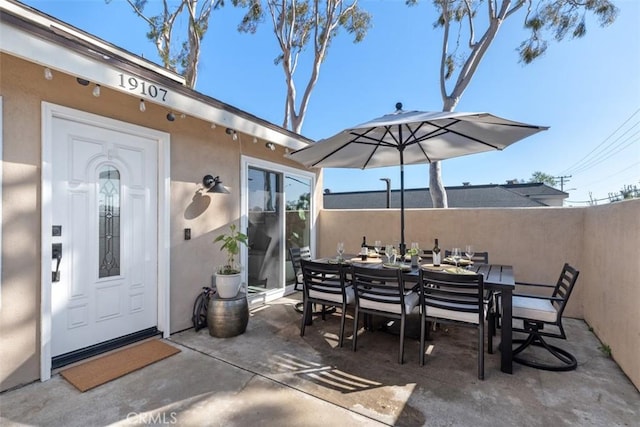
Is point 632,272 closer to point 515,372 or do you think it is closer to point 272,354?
point 515,372

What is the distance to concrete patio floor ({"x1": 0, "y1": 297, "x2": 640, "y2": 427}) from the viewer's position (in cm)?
203

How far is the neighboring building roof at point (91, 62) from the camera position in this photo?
6.54ft

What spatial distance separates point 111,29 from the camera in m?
8.23

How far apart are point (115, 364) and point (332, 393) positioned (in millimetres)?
2114

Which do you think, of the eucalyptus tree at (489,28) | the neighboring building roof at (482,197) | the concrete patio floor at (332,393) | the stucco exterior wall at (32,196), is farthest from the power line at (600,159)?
the stucco exterior wall at (32,196)

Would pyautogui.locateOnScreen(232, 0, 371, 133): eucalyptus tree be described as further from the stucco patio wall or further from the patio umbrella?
the patio umbrella

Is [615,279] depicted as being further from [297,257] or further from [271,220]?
[271,220]

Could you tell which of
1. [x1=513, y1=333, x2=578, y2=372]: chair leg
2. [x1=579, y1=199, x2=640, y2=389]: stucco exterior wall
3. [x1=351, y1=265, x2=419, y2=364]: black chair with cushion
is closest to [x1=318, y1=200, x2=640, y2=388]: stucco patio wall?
[x1=579, y1=199, x2=640, y2=389]: stucco exterior wall

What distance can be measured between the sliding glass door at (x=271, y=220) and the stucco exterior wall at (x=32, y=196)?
1015mm

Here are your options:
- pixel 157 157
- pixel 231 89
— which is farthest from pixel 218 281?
pixel 231 89

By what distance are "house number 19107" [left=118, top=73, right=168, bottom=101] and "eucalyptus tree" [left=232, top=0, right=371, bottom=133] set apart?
6925 millimetres

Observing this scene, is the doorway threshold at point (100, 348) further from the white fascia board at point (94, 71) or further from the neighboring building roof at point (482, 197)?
the neighboring building roof at point (482, 197)

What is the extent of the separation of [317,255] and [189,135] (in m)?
3.70
